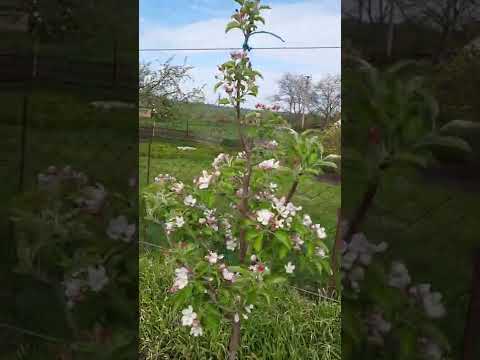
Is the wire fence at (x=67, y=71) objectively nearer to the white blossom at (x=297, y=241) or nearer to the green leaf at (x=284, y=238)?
the green leaf at (x=284, y=238)

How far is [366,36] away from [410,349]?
2.45ft

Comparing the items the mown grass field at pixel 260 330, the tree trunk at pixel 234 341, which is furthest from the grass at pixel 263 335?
the tree trunk at pixel 234 341

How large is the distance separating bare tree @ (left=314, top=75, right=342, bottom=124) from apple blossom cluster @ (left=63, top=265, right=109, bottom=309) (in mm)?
1926

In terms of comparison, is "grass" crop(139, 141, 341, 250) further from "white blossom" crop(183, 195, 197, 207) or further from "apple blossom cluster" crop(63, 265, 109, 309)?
"apple blossom cluster" crop(63, 265, 109, 309)

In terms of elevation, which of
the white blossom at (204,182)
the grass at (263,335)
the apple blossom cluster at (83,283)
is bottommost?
the grass at (263,335)

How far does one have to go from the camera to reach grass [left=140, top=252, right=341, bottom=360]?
2.20 m

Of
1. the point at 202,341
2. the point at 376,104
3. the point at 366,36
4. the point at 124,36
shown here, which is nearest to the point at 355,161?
the point at 376,104

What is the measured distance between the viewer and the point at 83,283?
1450 millimetres

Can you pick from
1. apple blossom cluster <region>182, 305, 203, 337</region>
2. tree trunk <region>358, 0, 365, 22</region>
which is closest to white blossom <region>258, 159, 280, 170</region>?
apple blossom cluster <region>182, 305, 203, 337</region>

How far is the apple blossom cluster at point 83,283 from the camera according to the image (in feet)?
4.70

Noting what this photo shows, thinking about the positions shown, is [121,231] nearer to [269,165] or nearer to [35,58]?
[35,58]

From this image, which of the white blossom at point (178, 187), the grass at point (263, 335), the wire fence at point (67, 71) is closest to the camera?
the wire fence at point (67, 71)

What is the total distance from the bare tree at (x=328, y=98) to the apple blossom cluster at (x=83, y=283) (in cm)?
193

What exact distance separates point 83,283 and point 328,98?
201 centimetres
